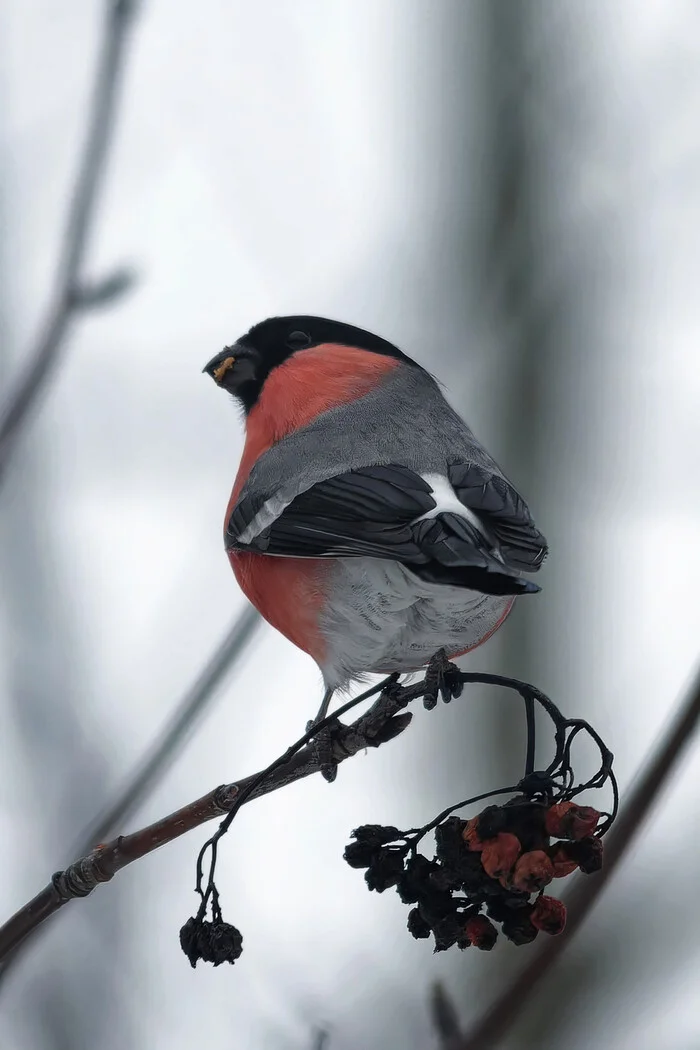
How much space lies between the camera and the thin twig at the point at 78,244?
4.71ft

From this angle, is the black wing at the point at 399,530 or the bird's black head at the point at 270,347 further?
the bird's black head at the point at 270,347

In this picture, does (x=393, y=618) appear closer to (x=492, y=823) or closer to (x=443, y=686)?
(x=443, y=686)

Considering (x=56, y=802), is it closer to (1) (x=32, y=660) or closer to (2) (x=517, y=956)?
(1) (x=32, y=660)

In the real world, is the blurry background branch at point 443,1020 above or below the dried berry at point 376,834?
below

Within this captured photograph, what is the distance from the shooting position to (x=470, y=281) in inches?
199

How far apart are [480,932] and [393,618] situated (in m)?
0.60

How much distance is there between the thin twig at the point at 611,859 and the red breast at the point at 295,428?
0.72 m

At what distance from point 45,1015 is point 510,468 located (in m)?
3.12

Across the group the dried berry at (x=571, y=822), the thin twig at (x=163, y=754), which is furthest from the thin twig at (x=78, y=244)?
the dried berry at (x=571, y=822)

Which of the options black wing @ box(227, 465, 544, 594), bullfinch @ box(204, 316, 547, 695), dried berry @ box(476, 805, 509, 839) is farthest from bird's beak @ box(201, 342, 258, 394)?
dried berry @ box(476, 805, 509, 839)

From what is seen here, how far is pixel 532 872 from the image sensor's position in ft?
4.49

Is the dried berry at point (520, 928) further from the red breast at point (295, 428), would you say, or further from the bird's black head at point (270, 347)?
the bird's black head at point (270, 347)

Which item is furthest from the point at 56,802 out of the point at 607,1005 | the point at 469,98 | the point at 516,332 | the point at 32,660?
the point at 469,98

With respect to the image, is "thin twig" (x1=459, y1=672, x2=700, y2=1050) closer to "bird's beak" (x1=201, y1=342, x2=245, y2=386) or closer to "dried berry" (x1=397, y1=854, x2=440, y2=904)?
"dried berry" (x1=397, y1=854, x2=440, y2=904)
